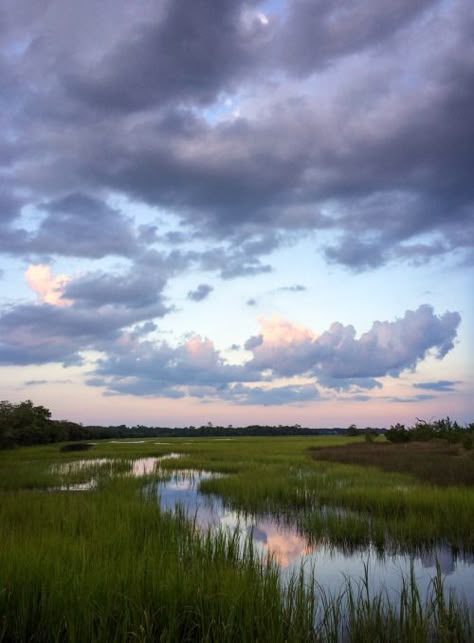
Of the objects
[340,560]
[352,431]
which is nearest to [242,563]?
[340,560]

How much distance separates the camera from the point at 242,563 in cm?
773

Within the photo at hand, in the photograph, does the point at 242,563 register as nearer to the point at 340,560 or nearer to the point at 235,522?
the point at 340,560

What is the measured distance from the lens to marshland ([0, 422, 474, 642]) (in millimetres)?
5617

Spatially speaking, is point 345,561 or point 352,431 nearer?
point 345,561

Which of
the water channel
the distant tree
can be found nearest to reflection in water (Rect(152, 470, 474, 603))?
the water channel

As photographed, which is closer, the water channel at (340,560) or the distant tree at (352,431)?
the water channel at (340,560)

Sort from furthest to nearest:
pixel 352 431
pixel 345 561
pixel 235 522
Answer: pixel 352 431
pixel 235 522
pixel 345 561

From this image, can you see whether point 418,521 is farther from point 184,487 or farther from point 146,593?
point 184,487

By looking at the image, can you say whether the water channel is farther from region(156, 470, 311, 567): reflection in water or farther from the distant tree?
the distant tree

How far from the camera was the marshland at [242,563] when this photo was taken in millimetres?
5617

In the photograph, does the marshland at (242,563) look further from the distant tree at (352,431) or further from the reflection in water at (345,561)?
the distant tree at (352,431)

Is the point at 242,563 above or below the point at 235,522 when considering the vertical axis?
above

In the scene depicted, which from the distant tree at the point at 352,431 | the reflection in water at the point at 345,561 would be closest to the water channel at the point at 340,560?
the reflection in water at the point at 345,561

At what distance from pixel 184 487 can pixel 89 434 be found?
226 ft
